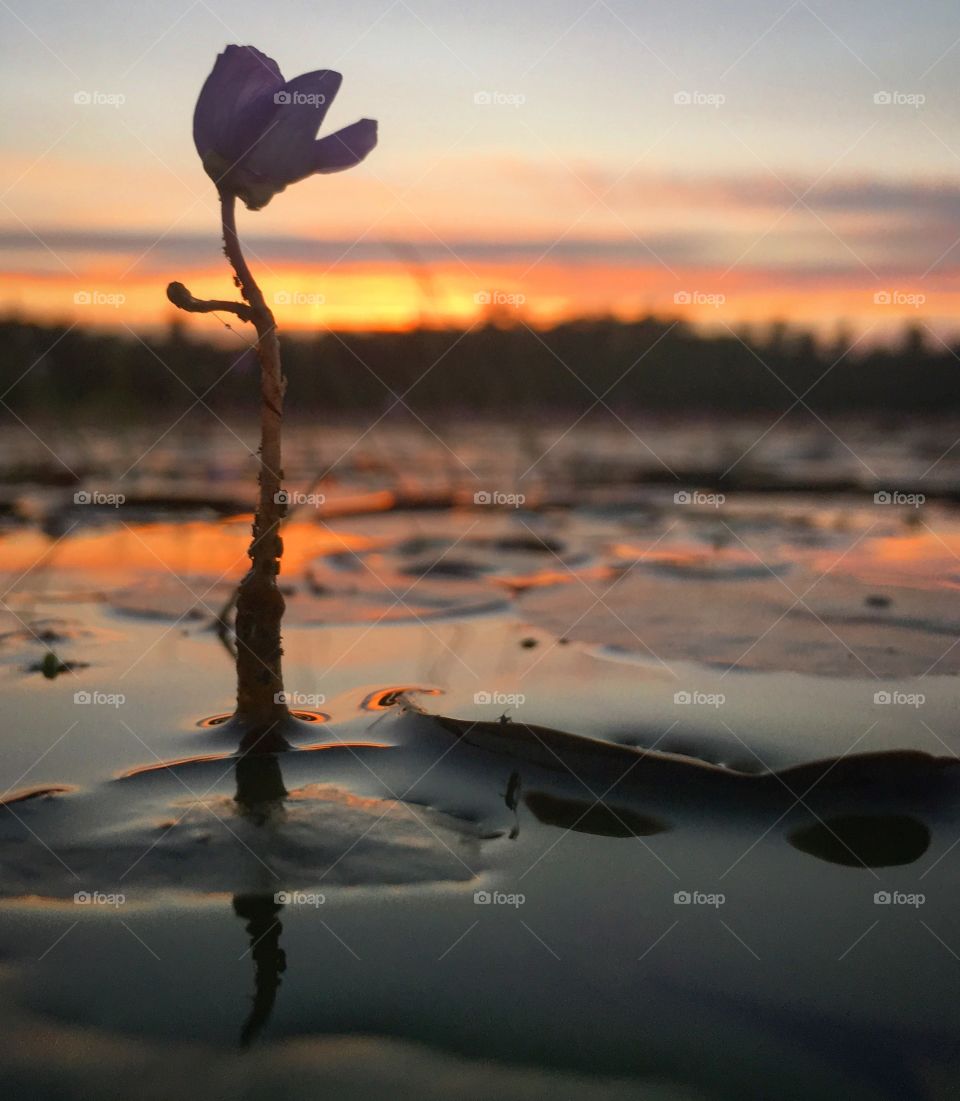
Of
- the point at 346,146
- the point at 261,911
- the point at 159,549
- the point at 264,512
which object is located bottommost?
the point at 261,911

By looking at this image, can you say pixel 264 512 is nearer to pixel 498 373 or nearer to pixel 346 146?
pixel 346 146

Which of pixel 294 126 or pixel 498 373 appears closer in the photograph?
pixel 294 126

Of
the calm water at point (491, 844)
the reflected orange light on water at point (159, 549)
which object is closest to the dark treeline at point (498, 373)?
the reflected orange light on water at point (159, 549)

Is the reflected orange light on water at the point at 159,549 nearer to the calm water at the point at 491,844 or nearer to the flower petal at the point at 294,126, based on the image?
the calm water at the point at 491,844

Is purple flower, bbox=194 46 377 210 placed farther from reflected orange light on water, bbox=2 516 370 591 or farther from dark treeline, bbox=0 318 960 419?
dark treeline, bbox=0 318 960 419

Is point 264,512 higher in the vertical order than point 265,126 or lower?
lower

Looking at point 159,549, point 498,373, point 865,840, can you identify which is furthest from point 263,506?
point 498,373

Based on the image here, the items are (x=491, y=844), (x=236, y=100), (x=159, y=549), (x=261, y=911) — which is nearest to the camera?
(x=261, y=911)

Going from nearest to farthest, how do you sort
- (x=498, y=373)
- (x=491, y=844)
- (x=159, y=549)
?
1. (x=491, y=844)
2. (x=159, y=549)
3. (x=498, y=373)

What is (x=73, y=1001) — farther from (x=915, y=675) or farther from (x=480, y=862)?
(x=915, y=675)
